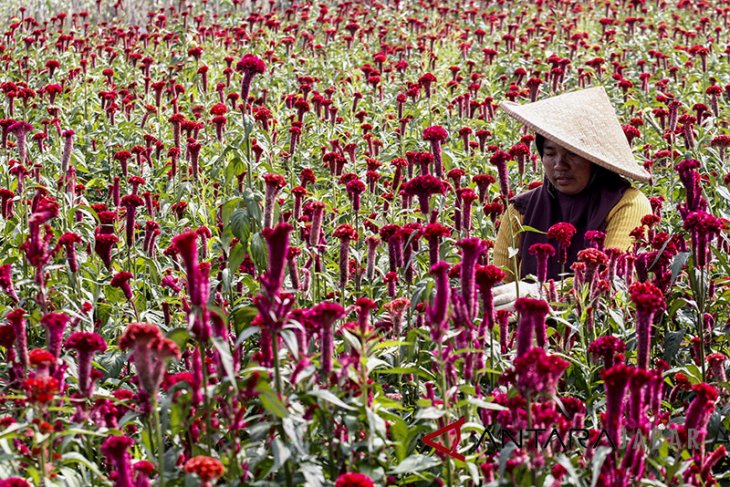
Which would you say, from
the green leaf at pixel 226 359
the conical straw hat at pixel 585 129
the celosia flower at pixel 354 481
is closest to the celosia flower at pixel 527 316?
the celosia flower at pixel 354 481

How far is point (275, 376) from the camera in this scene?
6.57 ft

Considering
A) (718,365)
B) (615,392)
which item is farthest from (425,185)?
(615,392)

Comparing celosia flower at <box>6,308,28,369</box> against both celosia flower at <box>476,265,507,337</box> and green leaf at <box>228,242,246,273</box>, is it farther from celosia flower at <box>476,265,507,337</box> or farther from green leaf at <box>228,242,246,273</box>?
celosia flower at <box>476,265,507,337</box>

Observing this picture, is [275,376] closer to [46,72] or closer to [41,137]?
[41,137]

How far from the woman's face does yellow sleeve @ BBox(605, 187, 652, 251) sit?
0.22 meters

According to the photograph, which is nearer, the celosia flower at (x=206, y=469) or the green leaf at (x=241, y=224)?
the celosia flower at (x=206, y=469)

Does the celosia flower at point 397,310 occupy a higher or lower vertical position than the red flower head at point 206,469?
lower

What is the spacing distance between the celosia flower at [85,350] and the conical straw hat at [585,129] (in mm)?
2659

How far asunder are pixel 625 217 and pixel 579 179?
331mm

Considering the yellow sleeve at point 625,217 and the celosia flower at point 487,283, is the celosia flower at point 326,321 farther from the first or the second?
the yellow sleeve at point 625,217

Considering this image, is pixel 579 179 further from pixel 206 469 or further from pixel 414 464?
pixel 206 469

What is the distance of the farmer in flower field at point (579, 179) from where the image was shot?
4.25 metres

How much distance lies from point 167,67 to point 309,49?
1.99 meters

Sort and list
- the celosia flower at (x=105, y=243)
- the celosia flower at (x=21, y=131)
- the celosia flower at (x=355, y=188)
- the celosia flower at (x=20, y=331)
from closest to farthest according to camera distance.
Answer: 1. the celosia flower at (x=20, y=331)
2. the celosia flower at (x=105, y=243)
3. the celosia flower at (x=355, y=188)
4. the celosia flower at (x=21, y=131)
